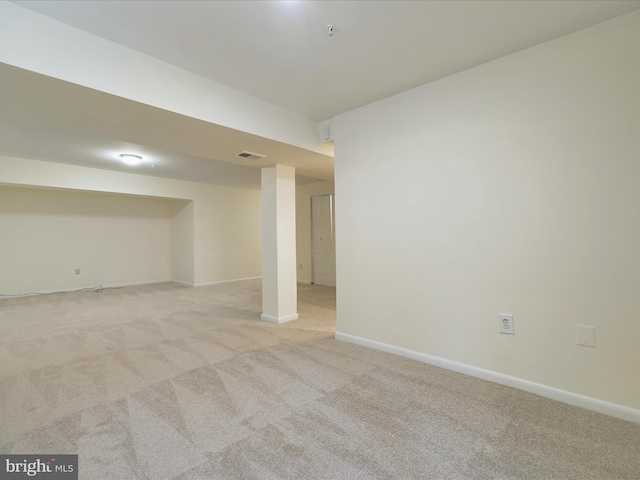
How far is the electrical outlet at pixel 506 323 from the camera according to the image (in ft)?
7.04

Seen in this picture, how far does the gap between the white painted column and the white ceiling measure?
1.02 meters

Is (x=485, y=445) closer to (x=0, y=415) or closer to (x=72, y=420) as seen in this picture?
(x=72, y=420)

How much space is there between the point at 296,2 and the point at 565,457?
2.77 meters

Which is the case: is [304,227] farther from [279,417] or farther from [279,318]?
[279,417]

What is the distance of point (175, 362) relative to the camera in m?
2.61

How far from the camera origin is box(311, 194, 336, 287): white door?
6730 millimetres

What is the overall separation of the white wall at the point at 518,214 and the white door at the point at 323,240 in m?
3.75

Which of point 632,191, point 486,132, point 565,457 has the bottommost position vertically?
point 565,457

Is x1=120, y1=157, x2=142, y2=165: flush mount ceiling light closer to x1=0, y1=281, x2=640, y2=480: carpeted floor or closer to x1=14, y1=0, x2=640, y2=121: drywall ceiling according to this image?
x1=0, y1=281, x2=640, y2=480: carpeted floor

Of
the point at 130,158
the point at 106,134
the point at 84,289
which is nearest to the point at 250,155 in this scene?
the point at 106,134

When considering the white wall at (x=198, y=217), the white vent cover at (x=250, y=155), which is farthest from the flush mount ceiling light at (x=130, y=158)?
the white vent cover at (x=250, y=155)

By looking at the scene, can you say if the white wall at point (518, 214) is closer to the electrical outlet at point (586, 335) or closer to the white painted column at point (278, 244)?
the electrical outlet at point (586, 335)

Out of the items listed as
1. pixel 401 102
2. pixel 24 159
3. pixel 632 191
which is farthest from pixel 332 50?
pixel 24 159

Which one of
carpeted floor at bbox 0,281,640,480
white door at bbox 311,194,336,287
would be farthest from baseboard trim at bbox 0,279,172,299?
white door at bbox 311,194,336,287
